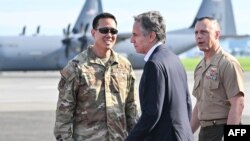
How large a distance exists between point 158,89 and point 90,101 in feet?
3.61

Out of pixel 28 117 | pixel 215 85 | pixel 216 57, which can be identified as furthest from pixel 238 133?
→ pixel 28 117

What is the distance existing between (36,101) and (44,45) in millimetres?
21186

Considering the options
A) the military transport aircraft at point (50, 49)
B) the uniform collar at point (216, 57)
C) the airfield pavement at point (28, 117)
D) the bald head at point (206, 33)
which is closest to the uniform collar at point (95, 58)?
the bald head at point (206, 33)

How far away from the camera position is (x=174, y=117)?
405 centimetres

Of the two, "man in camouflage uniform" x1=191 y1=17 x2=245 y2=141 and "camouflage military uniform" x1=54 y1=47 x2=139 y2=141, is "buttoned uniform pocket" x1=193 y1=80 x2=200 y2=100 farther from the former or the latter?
"camouflage military uniform" x1=54 y1=47 x2=139 y2=141

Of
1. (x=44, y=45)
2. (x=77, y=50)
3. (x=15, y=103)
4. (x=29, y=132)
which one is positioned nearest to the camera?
(x=29, y=132)

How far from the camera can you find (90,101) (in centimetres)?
489

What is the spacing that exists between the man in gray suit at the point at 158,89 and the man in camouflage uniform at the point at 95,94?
2.67ft

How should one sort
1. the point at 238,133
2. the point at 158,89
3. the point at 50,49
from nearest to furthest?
the point at 158,89 → the point at 238,133 → the point at 50,49

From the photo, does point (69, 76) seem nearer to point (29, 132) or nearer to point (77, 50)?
point (29, 132)

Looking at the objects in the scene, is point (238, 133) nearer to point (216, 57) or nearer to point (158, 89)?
point (158, 89)

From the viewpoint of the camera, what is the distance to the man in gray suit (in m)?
3.92

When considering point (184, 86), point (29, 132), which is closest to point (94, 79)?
point (184, 86)

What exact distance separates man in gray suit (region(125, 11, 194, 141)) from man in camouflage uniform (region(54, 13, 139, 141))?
813 mm
